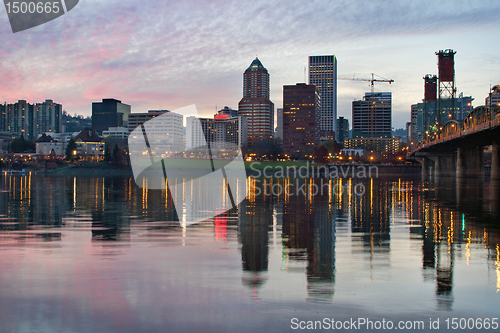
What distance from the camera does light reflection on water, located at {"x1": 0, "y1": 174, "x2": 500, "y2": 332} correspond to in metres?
8.42

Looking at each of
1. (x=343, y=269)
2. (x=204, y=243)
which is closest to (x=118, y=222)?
(x=204, y=243)

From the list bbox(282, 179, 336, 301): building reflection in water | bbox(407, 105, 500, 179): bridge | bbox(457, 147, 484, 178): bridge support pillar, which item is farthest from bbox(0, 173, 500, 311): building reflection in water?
bbox(457, 147, 484, 178): bridge support pillar

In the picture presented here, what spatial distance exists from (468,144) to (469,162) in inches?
410

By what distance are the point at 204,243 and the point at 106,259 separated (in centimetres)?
422

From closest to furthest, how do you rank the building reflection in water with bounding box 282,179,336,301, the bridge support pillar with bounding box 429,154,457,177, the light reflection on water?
the light reflection on water → the building reflection in water with bounding box 282,179,336,301 → the bridge support pillar with bounding box 429,154,457,177

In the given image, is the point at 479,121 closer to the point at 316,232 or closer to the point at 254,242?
the point at 316,232

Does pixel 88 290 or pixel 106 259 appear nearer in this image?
pixel 88 290

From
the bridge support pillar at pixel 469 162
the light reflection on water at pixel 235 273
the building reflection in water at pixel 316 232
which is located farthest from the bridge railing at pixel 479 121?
the light reflection on water at pixel 235 273

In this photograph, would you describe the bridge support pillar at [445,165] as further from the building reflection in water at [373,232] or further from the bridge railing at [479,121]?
the building reflection in water at [373,232]

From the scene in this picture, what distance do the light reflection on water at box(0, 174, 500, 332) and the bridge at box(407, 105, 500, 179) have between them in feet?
172

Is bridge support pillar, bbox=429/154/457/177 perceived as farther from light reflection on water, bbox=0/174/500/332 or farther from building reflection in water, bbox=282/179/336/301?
light reflection on water, bbox=0/174/500/332

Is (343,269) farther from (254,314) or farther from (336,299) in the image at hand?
(254,314)

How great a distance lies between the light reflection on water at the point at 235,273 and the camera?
8422mm

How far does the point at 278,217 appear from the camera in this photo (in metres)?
24.6
